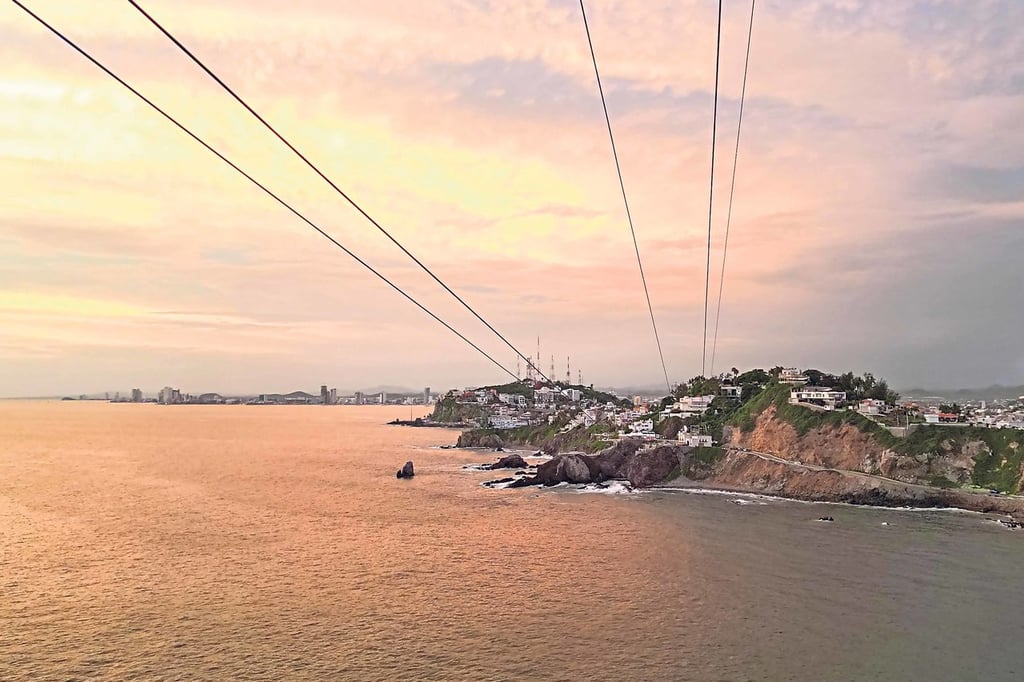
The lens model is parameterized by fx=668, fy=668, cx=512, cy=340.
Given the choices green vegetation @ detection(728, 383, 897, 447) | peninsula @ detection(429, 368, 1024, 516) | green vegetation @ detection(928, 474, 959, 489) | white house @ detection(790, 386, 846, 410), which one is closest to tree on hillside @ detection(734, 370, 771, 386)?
peninsula @ detection(429, 368, 1024, 516)

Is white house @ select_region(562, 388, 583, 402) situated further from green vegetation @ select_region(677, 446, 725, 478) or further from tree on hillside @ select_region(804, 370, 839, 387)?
green vegetation @ select_region(677, 446, 725, 478)

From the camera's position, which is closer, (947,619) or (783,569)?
(947,619)

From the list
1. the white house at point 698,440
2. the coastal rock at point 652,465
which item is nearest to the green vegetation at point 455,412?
the white house at point 698,440

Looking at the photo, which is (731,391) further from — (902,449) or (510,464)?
(902,449)

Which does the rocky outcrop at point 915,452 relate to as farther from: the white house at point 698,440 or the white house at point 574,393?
the white house at point 574,393

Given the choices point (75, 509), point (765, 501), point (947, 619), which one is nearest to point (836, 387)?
point (765, 501)

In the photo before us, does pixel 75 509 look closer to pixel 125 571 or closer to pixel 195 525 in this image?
pixel 195 525

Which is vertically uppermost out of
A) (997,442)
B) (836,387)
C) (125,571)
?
(836,387)
